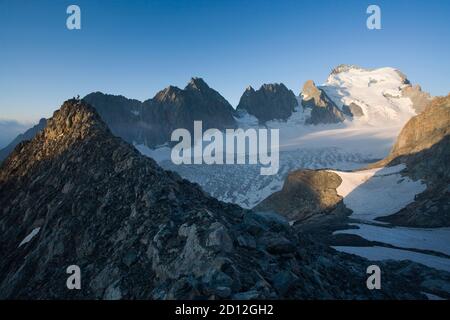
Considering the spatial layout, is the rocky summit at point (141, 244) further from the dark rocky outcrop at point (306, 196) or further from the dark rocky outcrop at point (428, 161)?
the dark rocky outcrop at point (306, 196)

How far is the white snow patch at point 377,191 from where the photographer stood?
62.0 m

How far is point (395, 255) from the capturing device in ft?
107

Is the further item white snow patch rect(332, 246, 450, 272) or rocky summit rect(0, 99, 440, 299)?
white snow patch rect(332, 246, 450, 272)

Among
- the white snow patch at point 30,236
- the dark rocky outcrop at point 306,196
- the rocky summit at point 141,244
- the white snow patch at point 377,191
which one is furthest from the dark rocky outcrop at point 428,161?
the white snow patch at point 30,236

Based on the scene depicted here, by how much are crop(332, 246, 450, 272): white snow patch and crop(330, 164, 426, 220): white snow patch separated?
2633cm

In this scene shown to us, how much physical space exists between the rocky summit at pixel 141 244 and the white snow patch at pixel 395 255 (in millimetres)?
4182

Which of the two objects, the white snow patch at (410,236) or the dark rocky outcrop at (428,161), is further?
the dark rocky outcrop at (428,161)

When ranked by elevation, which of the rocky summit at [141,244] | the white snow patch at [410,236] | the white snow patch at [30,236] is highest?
the rocky summit at [141,244]

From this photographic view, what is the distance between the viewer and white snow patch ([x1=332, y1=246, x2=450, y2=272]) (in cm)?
3094

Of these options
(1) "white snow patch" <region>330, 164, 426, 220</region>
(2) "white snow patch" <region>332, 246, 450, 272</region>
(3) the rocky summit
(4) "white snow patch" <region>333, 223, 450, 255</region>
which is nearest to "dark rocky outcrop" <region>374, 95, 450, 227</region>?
(1) "white snow patch" <region>330, 164, 426, 220</region>

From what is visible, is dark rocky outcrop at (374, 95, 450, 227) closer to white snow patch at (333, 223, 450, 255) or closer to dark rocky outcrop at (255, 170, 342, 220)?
white snow patch at (333, 223, 450, 255)

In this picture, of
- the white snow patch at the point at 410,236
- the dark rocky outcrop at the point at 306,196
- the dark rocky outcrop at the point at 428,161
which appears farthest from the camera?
the dark rocky outcrop at the point at 306,196
